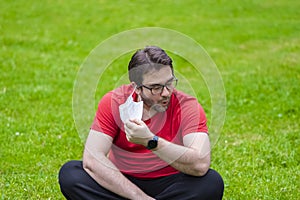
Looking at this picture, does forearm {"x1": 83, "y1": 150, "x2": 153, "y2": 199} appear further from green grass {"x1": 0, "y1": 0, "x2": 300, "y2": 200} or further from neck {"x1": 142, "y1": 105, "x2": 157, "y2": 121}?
green grass {"x1": 0, "y1": 0, "x2": 300, "y2": 200}

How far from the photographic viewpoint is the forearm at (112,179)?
3982 mm

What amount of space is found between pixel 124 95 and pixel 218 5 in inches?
497

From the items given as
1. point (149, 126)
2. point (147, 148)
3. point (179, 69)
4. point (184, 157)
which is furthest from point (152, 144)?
point (179, 69)

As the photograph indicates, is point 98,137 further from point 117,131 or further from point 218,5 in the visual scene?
point 218,5

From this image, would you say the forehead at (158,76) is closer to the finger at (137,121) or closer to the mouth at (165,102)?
the mouth at (165,102)

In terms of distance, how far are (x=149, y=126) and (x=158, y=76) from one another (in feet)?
1.28

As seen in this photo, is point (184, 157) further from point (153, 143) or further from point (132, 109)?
point (132, 109)

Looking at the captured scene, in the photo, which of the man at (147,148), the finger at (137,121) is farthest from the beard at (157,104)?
the finger at (137,121)

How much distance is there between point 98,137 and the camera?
4.03m

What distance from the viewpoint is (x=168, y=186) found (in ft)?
13.7

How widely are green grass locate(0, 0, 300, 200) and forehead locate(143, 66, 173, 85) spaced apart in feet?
5.01

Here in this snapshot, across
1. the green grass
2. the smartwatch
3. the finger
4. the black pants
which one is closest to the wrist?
the smartwatch

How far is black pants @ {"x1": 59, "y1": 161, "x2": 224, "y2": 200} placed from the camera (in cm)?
400

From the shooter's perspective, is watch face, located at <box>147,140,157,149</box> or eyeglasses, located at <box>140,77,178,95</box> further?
eyeglasses, located at <box>140,77,178,95</box>
